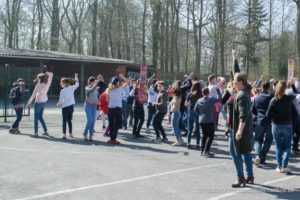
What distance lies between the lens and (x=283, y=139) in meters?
8.65

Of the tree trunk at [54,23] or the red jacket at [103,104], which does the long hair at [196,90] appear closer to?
the red jacket at [103,104]

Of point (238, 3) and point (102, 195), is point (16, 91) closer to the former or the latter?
point (102, 195)

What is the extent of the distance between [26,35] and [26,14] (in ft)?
12.8

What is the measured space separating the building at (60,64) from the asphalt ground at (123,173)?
1819cm

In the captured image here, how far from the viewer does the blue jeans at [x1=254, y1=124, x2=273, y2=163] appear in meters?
9.39

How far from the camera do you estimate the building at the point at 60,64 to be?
3070 centimetres

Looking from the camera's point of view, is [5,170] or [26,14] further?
[26,14]

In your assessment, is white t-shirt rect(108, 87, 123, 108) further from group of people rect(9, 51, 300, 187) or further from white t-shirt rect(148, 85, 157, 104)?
white t-shirt rect(148, 85, 157, 104)

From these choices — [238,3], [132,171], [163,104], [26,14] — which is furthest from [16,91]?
[26,14]

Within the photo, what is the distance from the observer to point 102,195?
265 inches

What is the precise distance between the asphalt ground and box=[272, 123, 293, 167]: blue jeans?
13.3 inches

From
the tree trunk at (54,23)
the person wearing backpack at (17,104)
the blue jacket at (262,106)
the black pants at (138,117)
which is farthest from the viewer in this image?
the tree trunk at (54,23)

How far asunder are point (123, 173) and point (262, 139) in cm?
311

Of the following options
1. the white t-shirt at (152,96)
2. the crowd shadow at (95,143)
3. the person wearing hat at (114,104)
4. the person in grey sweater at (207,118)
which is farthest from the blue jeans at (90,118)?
the person in grey sweater at (207,118)
